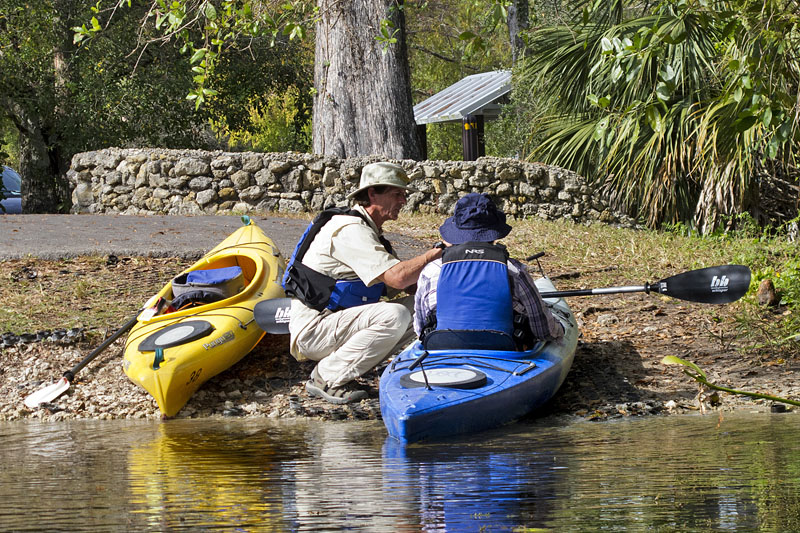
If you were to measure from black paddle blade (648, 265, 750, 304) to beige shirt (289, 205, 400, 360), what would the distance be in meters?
1.91

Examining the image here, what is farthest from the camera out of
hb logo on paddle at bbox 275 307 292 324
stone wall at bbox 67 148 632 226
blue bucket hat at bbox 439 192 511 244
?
stone wall at bbox 67 148 632 226

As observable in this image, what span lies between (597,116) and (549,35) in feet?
4.53

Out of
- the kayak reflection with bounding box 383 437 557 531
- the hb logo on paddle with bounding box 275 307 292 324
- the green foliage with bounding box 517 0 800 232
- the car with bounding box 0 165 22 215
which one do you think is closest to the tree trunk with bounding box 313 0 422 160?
the green foliage with bounding box 517 0 800 232

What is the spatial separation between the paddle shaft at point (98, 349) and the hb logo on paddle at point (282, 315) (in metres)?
1.17

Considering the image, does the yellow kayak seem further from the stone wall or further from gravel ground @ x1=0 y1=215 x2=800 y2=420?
the stone wall

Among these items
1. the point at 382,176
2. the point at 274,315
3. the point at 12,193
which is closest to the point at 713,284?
the point at 382,176

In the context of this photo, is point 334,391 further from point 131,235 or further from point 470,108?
point 470,108

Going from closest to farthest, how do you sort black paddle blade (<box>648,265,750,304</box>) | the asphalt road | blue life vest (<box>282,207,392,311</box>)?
black paddle blade (<box>648,265,750,304</box>)
blue life vest (<box>282,207,392,311</box>)
the asphalt road

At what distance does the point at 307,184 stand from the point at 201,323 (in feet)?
24.2

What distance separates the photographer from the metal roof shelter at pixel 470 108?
2219cm

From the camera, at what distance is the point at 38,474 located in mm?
4461

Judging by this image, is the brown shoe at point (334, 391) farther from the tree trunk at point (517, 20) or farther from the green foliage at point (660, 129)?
the tree trunk at point (517, 20)

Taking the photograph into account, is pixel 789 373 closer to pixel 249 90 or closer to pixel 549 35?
pixel 549 35

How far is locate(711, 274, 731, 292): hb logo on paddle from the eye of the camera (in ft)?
20.5
